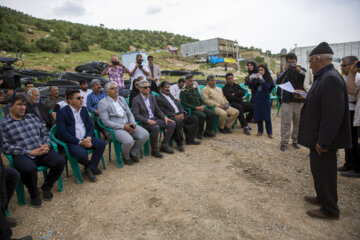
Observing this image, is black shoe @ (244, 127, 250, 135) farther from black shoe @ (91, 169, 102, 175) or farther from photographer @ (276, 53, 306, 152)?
black shoe @ (91, 169, 102, 175)

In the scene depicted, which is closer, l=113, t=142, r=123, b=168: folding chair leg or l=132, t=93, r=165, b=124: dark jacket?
l=113, t=142, r=123, b=168: folding chair leg

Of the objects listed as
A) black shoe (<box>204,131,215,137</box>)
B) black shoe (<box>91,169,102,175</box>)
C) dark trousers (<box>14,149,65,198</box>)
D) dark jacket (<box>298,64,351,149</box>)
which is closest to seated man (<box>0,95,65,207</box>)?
dark trousers (<box>14,149,65,198</box>)

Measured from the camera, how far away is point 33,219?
2.53 meters

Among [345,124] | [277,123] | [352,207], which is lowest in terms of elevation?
[352,207]

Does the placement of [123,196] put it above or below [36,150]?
below

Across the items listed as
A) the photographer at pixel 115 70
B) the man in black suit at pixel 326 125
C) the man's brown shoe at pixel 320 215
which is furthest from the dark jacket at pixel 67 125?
the man's brown shoe at pixel 320 215

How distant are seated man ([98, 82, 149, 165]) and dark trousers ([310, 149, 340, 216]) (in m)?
2.74

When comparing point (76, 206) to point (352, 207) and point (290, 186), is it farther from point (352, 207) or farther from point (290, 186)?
point (352, 207)

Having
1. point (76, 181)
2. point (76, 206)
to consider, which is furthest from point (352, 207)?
point (76, 181)

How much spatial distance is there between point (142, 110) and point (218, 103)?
7.40 feet

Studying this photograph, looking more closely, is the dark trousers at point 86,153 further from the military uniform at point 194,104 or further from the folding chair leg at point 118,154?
the military uniform at point 194,104

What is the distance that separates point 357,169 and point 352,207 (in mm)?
1072

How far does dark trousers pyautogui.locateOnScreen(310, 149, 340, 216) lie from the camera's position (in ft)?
7.72

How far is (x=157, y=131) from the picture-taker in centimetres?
429
